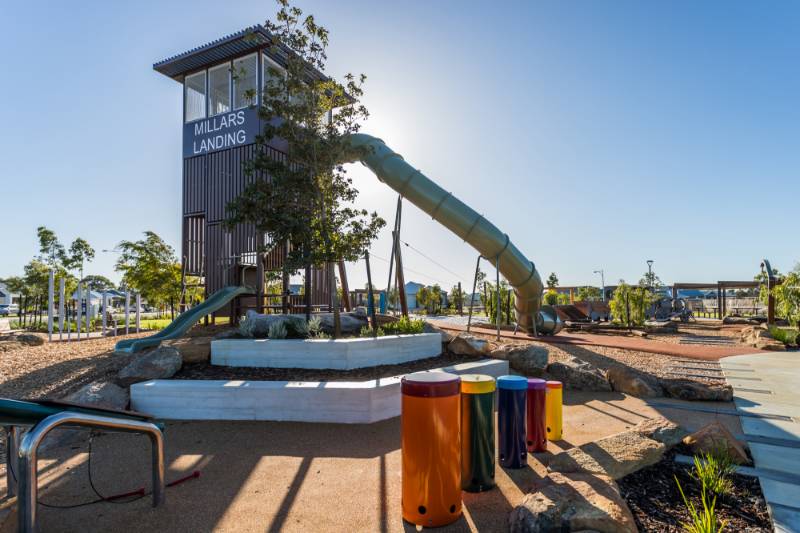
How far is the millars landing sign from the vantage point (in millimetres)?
14584

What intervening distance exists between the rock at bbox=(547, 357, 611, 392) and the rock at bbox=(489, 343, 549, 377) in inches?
7.0

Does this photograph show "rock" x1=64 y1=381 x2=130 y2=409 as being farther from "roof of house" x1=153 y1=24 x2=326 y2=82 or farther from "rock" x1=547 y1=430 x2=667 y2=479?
"roof of house" x1=153 y1=24 x2=326 y2=82

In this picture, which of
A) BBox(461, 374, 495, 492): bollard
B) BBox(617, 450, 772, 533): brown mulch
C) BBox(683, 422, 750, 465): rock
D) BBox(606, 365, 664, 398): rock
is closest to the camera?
BBox(617, 450, 772, 533): brown mulch

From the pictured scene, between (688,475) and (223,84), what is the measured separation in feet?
56.8

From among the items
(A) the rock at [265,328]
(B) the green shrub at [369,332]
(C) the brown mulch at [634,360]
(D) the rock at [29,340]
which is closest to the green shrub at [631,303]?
(C) the brown mulch at [634,360]

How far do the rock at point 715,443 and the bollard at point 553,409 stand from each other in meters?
1.25

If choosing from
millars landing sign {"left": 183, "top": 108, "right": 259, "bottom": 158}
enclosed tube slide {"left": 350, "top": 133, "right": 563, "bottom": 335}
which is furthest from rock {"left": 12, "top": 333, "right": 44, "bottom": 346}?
enclosed tube slide {"left": 350, "top": 133, "right": 563, "bottom": 335}

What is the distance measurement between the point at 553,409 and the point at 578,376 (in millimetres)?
3052

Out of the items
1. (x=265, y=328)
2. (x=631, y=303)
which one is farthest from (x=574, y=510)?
(x=631, y=303)

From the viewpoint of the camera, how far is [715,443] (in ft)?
13.3

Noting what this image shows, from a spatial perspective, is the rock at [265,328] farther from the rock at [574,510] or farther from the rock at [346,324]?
the rock at [574,510]

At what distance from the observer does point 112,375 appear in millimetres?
7168

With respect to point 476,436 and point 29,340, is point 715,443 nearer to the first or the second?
point 476,436

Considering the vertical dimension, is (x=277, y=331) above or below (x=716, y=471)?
above
